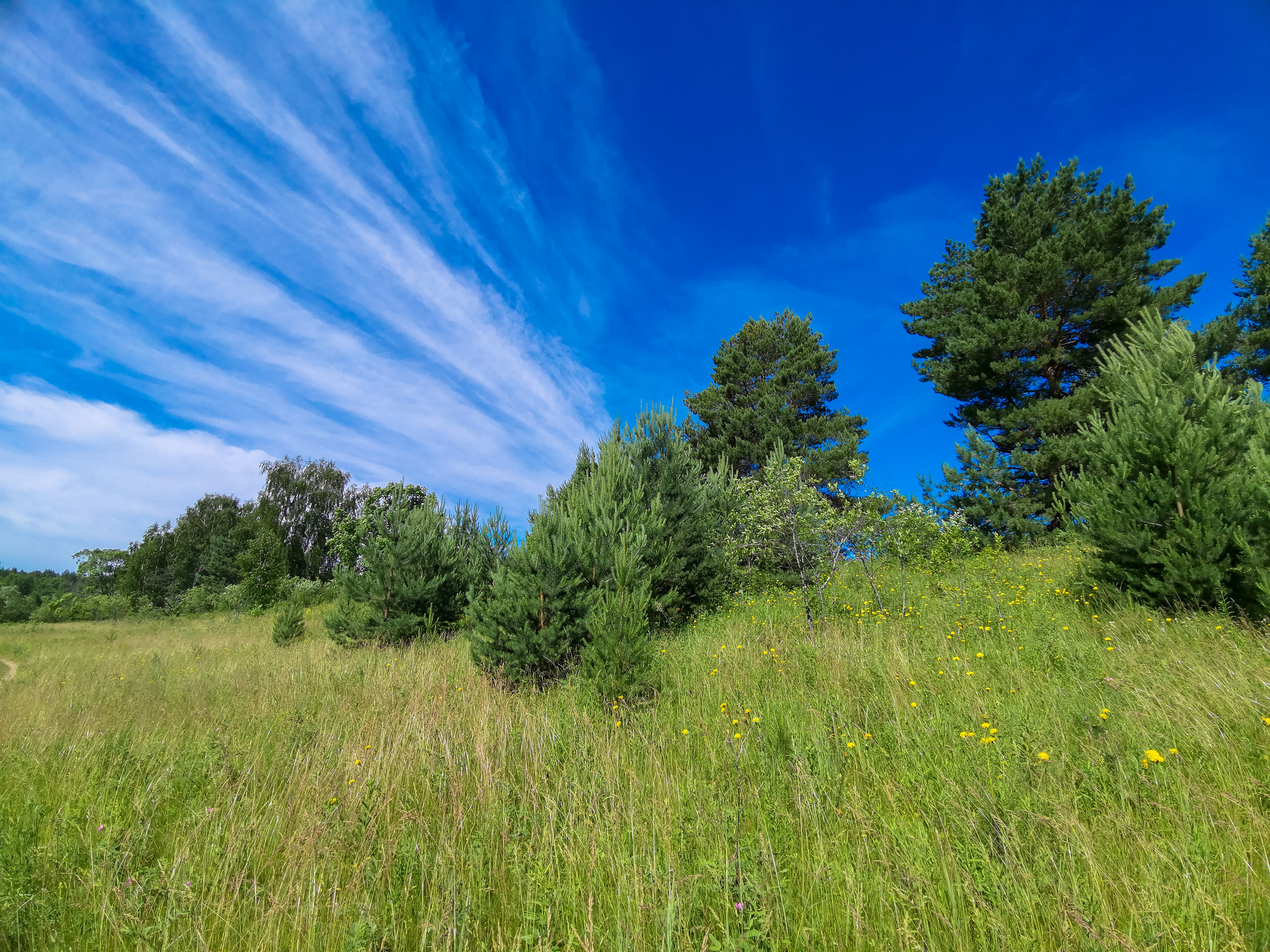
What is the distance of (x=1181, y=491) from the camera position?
6.33 m

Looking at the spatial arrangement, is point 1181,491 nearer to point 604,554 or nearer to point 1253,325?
point 604,554

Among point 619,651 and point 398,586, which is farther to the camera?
point 398,586

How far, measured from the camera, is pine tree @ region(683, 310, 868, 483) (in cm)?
2253

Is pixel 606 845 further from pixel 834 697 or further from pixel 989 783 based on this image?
pixel 834 697

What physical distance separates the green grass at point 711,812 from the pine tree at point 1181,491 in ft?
2.51

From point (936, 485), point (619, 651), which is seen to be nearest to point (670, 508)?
point (619, 651)

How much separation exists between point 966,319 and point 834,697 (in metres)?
17.6

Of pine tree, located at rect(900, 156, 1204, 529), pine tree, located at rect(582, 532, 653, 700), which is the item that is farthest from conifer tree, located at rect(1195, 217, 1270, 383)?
pine tree, located at rect(582, 532, 653, 700)

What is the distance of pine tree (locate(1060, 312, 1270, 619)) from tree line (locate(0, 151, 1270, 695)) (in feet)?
0.09

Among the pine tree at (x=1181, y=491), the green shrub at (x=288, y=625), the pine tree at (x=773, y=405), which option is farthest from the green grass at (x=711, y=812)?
the pine tree at (x=773, y=405)

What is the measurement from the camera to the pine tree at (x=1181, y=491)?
19.3 ft

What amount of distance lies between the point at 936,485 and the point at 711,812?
15.9 metres

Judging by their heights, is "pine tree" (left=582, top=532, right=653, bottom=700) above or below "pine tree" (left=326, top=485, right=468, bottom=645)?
below

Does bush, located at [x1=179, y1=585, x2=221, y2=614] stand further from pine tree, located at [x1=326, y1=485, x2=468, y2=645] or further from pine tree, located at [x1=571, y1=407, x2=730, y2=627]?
pine tree, located at [x1=571, y1=407, x2=730, y2=627]
